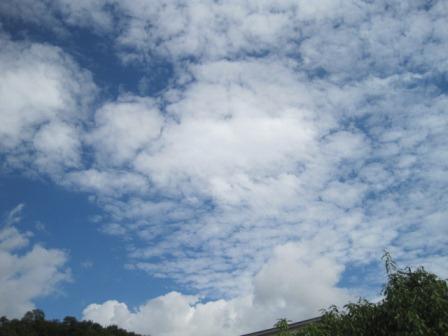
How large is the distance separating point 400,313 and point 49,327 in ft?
236

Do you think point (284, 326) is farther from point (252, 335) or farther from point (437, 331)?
point (252, 335)

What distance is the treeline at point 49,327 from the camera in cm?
6469

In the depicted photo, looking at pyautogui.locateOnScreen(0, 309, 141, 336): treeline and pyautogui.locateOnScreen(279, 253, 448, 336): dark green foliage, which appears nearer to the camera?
pyautogui.locateOnScreen(279, 253, 448, 336): dark green foliage

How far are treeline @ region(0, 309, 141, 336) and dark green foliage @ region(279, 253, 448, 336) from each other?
60989 millimetres

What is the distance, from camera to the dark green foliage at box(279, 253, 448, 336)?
40.8 feet

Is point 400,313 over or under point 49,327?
under

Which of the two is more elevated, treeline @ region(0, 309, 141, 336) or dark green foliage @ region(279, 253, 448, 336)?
treeline @ region(0, 309, 141, 336)

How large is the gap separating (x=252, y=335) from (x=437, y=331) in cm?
2662

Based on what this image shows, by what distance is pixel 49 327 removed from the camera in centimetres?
7162

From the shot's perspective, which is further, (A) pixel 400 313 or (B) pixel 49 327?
(B) pixel 49 327

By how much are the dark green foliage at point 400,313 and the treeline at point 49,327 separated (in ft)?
200

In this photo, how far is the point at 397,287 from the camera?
14.4 meters

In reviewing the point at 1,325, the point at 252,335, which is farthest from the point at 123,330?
the point at 252,335

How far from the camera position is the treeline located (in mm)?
64688
